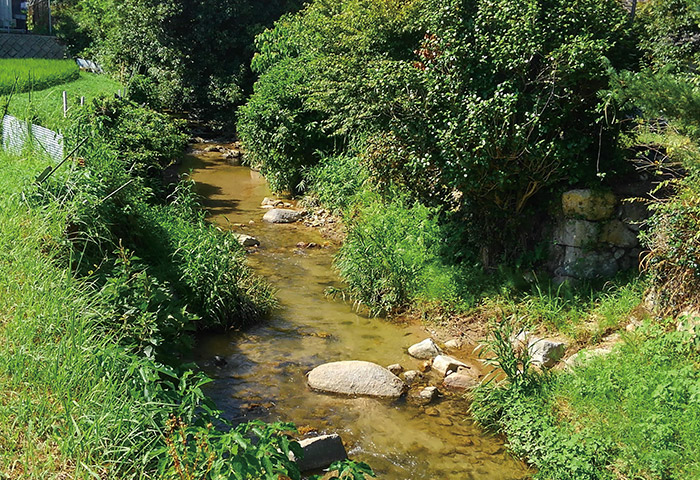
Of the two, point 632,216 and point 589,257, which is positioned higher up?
point 632,216

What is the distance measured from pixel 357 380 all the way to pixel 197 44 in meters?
18.3

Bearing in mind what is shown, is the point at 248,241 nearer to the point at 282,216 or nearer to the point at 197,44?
the point at 282,216

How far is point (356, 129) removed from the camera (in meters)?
13.3

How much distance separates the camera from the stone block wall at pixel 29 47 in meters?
27.7

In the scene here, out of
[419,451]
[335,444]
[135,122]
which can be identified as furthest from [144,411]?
[135,122]

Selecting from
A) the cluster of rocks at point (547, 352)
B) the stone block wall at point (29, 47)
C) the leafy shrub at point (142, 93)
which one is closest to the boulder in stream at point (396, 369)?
the cluster of rocks at point (547, 352)

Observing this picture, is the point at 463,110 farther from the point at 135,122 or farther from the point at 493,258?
the point at 135,122

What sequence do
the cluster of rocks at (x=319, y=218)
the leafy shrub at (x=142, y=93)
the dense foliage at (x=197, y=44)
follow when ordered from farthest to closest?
1. the dense foliage at (x=197, y=44)
2. the leafy shrub at (x=142, y=93)
3. the cluster of rocks at (x=319, y=218)

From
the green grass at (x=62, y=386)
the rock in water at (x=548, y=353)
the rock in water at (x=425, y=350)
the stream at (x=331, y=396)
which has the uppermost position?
the green grass at (x=62, y=386)

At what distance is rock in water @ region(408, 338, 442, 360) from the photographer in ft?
26.3

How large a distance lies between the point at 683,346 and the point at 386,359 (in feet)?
10.9

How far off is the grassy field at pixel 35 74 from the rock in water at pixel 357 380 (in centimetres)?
1309

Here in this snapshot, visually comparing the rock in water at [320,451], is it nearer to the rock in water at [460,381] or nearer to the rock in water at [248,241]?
the rock in water at [460,381]

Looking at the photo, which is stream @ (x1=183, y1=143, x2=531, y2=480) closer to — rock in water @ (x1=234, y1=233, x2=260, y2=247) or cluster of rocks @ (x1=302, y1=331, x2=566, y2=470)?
cluster of rocks @ (x1=302, y1=331, x2=566, y2=470)
